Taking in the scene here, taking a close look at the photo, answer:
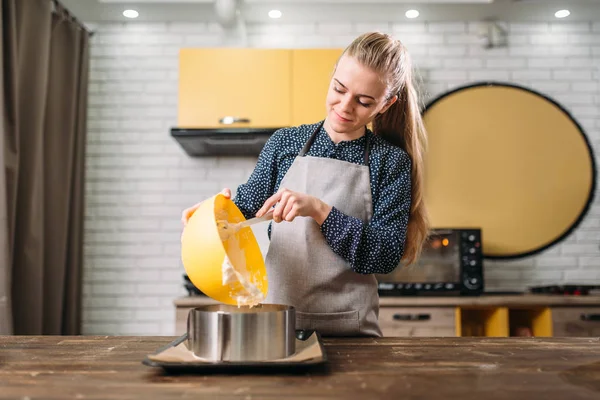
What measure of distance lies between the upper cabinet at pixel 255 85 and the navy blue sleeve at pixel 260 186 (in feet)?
4.08

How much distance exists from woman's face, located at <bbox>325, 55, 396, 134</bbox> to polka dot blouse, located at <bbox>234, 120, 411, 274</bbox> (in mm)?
98

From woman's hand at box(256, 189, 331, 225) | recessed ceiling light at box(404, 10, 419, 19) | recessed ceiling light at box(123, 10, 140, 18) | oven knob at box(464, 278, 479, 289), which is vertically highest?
recessed ceiling light at box(404, 10, 419, 19)

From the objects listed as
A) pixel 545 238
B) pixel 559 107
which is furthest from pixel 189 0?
pixel 545 238

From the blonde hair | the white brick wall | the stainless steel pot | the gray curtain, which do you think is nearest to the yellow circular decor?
the white brick wall

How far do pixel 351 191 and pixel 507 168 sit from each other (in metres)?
1.97

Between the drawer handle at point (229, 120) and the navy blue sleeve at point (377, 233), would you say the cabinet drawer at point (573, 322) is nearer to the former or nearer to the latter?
the navy blue sleeve at point (377, 233)

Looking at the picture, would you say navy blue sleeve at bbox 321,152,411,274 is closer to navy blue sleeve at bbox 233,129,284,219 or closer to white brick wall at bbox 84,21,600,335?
navy blue sleeve at bbox 233,129,284,219

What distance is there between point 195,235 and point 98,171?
7.70ft

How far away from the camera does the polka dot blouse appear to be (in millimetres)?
1235

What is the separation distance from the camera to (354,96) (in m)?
1.33

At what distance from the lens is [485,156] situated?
3078 mm

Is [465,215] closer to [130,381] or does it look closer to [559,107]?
[559,107]

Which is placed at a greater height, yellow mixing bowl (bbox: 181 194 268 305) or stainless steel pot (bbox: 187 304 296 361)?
yellow mixing bowl (bbox: 181 194 268 305)

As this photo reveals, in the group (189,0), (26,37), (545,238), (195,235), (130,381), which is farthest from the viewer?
(545,238)
